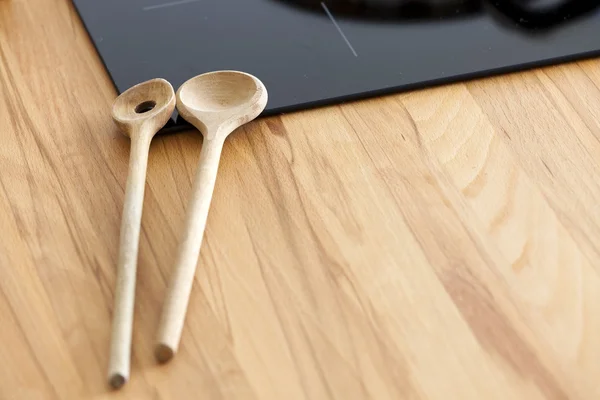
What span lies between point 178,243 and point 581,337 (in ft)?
1.00

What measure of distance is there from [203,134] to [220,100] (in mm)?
43

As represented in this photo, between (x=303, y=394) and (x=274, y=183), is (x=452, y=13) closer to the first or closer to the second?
(x=274, y=183)

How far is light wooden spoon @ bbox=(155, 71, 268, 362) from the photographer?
644mm

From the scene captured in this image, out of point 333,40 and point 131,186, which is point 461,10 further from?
point 131,186

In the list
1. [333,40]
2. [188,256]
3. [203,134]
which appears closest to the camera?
[188,256]

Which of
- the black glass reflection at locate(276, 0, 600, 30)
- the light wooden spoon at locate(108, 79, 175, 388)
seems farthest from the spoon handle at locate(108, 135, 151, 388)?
the black glass reflection at locate(276, 0, 600, 30)

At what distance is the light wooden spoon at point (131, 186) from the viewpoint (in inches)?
24.7

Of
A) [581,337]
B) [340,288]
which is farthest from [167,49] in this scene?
[581,337]

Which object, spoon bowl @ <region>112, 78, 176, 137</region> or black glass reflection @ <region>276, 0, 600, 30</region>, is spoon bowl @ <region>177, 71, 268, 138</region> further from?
black glass reflection @ <region>276, 0, 600, 30</region>

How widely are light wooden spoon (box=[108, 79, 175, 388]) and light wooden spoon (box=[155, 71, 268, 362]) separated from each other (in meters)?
0.02

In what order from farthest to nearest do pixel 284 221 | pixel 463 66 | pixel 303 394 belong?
pixel 463 66 < pixel 284 221 < pixel 303 394

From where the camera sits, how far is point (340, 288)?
2.22ft

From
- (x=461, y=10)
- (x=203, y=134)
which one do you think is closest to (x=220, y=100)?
(x=203, y=134)

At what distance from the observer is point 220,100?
0.81 m
